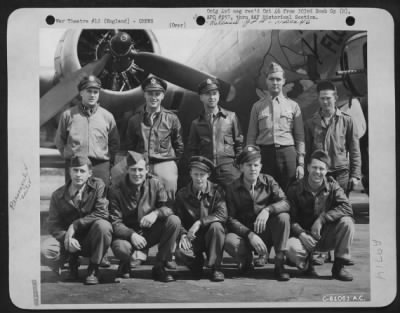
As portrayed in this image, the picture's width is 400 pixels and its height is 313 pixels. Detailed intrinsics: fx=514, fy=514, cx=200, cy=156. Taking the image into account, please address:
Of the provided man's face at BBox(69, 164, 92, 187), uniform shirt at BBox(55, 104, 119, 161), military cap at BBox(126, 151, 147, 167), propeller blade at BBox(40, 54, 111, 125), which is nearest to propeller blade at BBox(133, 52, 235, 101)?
propeller blade at BBox(40, 54, 111, 125)

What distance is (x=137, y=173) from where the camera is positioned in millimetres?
3020

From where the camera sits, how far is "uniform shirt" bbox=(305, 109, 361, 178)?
3.11 meters

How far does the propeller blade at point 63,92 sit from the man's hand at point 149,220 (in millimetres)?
832

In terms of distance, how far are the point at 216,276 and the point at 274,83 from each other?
121cm

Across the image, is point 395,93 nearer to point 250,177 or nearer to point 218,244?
point 250,177

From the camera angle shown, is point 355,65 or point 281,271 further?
point 355,65

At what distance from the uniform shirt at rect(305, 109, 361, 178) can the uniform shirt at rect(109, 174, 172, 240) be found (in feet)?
3.04

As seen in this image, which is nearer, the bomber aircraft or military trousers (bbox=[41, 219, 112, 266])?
military trousers (bbox=[41, 219, 112, 266])

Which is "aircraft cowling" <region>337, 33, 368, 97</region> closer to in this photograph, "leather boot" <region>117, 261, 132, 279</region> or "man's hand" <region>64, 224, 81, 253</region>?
"leather boot" <region>117, 261, 132, 279</region>

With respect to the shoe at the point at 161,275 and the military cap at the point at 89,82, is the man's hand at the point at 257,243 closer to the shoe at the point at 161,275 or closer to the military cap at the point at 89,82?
the shoe at the point at 161,275

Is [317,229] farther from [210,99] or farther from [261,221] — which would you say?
[210,99]

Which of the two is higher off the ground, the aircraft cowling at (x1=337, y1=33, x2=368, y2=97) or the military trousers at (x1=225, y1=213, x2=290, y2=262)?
the aircraft cowling at (x1=337, y1=33, x2=368, y2=97)

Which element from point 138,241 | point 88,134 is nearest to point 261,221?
point 138,241

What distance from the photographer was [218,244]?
300 cm
